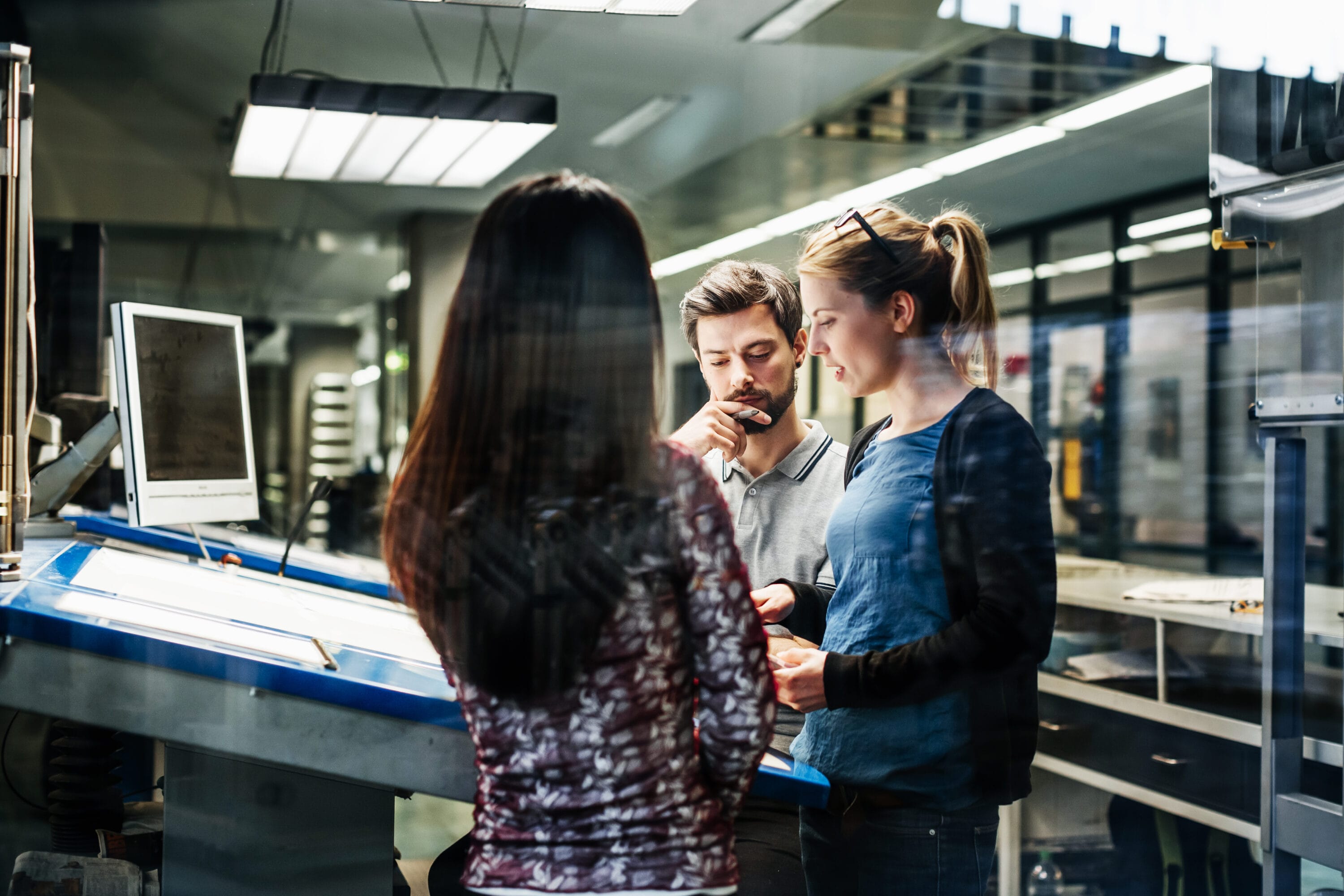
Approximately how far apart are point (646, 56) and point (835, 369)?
1042 millimetres

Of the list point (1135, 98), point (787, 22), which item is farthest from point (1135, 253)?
point (787, 22)

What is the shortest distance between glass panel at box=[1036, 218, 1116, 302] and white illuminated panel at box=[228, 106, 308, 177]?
301 cm

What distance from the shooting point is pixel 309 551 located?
7.65 ft

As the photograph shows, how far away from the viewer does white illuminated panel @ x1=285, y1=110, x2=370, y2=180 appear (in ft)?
6.97

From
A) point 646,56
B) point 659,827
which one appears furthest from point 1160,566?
point 659,827

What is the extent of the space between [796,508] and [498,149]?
3.22ft

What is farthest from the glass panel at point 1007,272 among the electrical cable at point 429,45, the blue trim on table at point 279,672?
the electrical cable at point 429,45

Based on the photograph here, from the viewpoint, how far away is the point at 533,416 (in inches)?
40.4

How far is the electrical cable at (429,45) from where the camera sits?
1.94 m

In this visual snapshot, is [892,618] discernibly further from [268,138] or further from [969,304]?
[268,138]

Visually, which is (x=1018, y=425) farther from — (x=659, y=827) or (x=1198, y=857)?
(x=1198, y=857)

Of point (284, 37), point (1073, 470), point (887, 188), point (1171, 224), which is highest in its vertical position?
point (1171, 224)

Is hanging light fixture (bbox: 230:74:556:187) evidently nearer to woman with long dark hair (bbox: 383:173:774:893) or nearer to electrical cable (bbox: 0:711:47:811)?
woman with long dark hair (bbox: 383:173:774:893)

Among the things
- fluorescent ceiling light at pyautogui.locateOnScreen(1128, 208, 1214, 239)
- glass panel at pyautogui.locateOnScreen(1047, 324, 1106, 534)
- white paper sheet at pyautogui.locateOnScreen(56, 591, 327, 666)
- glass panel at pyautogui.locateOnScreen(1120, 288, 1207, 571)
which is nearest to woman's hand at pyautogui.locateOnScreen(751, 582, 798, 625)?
white paper sheet at pyautogui.locateOnScreen(56, 591, 327, 666)
